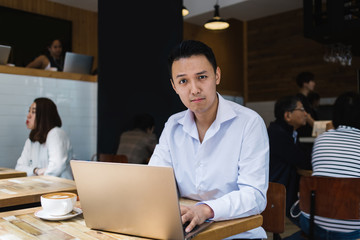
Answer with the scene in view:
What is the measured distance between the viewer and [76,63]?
15.1 ft

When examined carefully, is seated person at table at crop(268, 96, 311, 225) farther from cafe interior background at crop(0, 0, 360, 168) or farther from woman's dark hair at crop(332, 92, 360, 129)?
cafe interior background at crop(0, 0, 360, 168)

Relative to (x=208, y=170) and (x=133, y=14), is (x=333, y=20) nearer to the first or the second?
(x=133, y=14)

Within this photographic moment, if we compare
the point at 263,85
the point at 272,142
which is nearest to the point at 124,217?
the point at 272,142

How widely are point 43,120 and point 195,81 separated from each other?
2.06 metres

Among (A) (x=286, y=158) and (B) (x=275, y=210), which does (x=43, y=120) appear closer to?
(A) (x=286, y=158)

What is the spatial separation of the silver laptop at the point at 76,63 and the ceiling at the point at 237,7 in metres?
2.67

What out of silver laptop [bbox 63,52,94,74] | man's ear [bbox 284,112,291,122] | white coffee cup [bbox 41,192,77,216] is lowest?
white coffee cup [bbox 41,192,77,216]

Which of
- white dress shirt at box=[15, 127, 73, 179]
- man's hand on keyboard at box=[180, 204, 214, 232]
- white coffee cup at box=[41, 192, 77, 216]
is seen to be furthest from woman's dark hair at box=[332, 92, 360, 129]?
white dress shirt at box=[15, 127, 73, 179]

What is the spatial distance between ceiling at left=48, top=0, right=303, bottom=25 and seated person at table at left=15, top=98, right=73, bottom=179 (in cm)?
400

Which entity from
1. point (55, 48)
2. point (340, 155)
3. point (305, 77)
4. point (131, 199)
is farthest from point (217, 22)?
A: point (131, 199)

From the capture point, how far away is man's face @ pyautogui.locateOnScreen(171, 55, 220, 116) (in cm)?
136

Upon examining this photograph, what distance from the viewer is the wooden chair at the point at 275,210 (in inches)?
62.6

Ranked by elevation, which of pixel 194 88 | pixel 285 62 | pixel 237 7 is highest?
pixel 237 7

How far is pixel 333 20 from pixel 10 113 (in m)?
4.06
